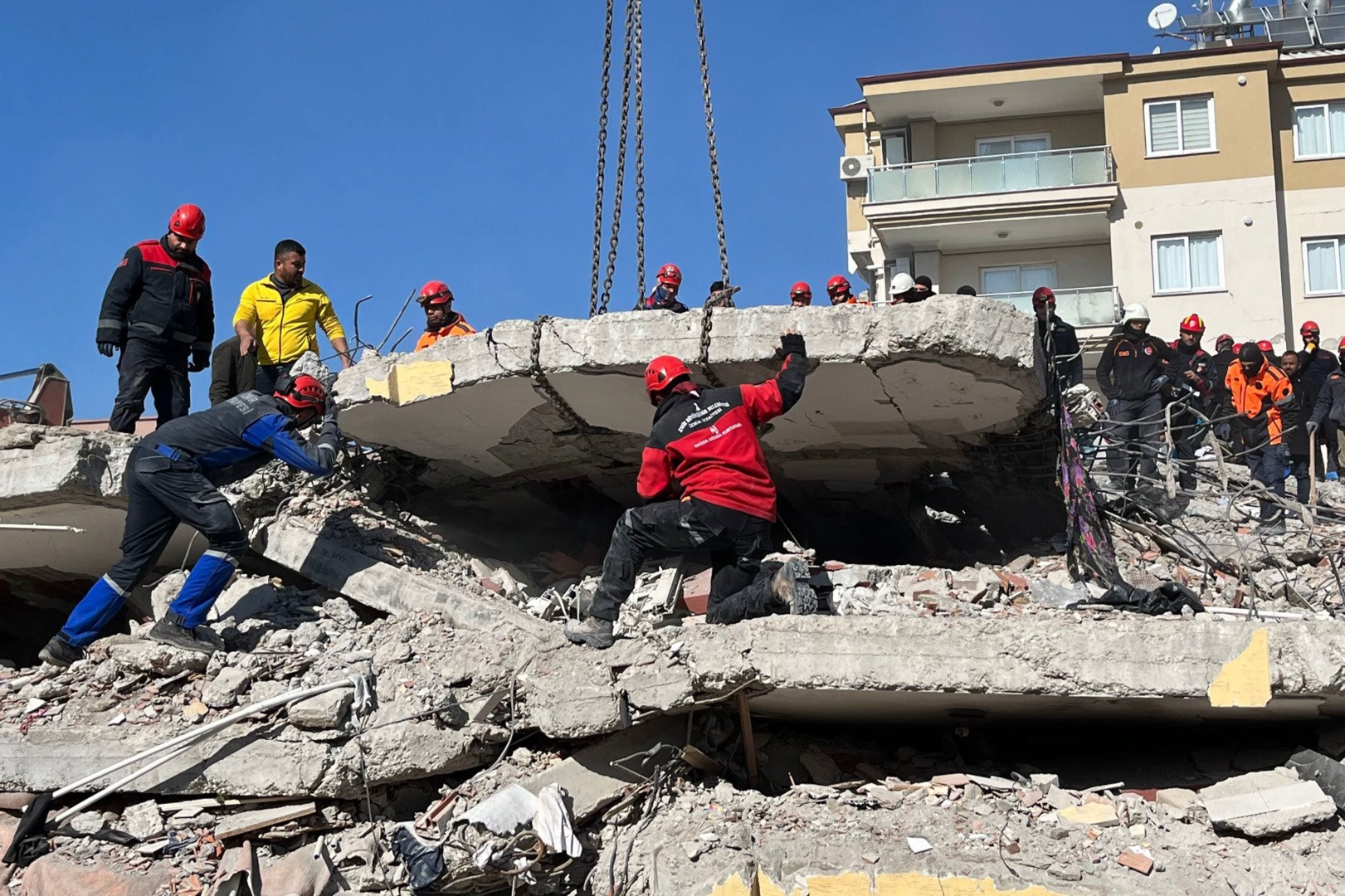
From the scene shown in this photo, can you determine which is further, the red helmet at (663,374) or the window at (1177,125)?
the window at (1177,125)

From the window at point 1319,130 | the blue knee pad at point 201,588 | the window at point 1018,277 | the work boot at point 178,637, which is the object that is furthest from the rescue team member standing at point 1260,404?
the window at point 1319,130

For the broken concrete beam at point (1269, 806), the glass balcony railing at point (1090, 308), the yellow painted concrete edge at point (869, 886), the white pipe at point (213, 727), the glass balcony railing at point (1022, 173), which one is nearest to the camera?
the yellow painted concrete edge at point (869, 886)

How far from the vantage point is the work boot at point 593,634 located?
6.17m

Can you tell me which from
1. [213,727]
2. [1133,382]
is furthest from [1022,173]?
[213,727]

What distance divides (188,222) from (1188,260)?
20.5 m

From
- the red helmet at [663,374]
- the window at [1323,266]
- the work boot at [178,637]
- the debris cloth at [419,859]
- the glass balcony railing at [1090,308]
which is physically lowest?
the debris cloth at [419,859]

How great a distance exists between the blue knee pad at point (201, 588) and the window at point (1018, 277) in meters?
20.2

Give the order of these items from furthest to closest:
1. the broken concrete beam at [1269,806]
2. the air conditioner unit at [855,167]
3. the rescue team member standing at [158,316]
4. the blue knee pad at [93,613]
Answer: the air conditioner unit at [855,167] < the rescue team member standing at [158,316] < the blue knee pad at [93,613] < the broken concrete beam at [1269,806]

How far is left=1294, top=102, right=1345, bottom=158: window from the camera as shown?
2416 centimetres

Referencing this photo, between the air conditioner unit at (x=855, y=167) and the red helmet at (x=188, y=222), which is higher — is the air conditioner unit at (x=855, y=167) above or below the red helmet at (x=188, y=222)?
above

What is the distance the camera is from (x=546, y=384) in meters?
7.46

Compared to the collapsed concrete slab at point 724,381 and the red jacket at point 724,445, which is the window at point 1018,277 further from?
the red jacket at point 724,445

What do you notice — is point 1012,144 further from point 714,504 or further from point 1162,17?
point 714,504

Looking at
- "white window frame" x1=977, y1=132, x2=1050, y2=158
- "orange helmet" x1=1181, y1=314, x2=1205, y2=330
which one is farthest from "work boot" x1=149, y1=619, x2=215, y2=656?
"white window frame" x1=977, y1=132, x2=1050, y2=158
